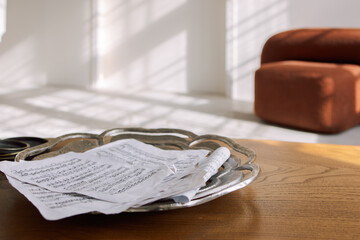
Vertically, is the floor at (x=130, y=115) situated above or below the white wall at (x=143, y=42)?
below

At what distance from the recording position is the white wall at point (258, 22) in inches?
152

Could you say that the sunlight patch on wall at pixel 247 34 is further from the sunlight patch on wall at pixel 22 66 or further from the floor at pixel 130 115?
the sunlight patch on wall at pixel 22 66

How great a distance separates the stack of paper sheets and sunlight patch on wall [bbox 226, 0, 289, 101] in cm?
351

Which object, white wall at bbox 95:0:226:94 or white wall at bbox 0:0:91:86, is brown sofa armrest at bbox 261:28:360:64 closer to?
white wall at bbox 95:0:226:94

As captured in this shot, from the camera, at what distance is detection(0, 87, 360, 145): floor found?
9.03 feet

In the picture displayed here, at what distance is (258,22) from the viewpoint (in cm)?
418

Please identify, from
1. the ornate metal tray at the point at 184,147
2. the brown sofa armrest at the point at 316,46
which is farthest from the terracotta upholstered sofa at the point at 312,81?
the ornate metal tray at the point at 184,147

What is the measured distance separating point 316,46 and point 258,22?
1.15m

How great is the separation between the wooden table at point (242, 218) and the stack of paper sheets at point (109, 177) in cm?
3

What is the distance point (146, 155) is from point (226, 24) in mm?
3593

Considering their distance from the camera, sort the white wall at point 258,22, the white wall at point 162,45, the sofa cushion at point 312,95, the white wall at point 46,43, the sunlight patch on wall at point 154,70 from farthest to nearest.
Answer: the white wall at point 46,43, the sunlight patch on wall at point 154,70, the white wall at point 162,45, the white wall at point 258,22, the sofa cushion at point 312,95

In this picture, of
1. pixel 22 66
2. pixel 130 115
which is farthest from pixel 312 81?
pixel 22 66

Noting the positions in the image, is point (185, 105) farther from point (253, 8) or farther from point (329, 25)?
point (329, 25)

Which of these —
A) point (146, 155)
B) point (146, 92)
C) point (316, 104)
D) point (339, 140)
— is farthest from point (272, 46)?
point (146, 155)
